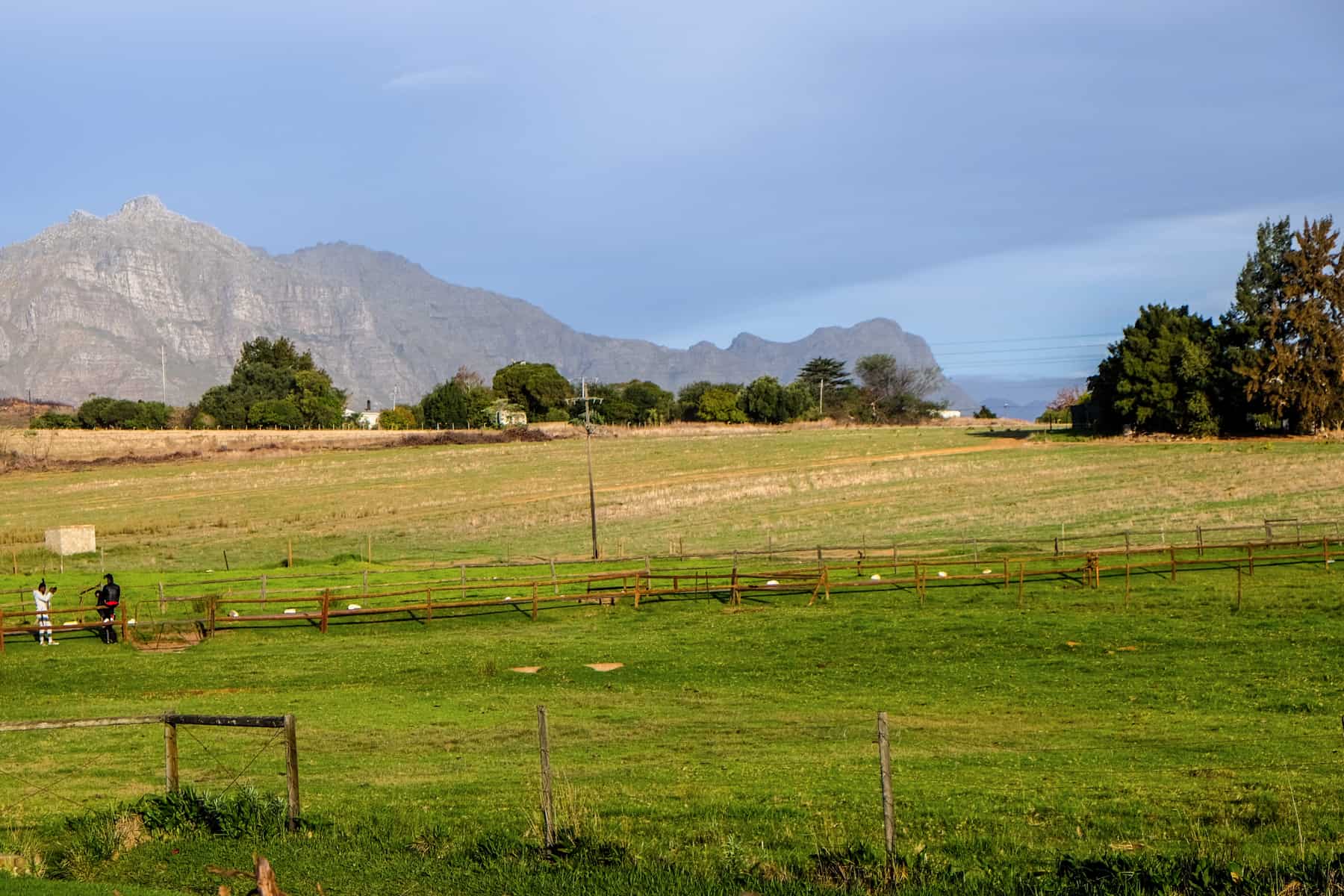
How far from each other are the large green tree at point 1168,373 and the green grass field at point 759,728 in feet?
99.4

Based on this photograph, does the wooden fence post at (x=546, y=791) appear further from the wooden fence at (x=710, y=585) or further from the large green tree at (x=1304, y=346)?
the large green tree at (x=1304, y=346)

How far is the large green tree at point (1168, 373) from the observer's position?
318 ft

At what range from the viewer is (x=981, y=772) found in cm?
1706

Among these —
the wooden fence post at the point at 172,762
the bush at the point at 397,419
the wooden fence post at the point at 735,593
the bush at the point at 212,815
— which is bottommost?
the wooden fence post at the point at 735,593

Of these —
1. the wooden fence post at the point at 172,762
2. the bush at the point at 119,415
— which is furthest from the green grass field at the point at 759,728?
the bush at the point at 119,415

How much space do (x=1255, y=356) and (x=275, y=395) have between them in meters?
134

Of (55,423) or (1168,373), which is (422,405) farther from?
(1168,373)

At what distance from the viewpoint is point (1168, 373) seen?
327ft

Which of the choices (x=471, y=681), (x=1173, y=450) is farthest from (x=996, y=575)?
(x=1173, y=450)

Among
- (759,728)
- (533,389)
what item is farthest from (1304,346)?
(533,389)

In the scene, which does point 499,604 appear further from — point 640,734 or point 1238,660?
point 1238,660

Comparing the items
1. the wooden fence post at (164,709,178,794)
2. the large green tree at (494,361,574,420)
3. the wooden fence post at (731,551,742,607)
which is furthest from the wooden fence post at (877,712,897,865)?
the large green tree at (494,361,574,420)

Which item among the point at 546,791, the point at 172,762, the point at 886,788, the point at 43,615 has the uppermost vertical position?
the point at 886,788

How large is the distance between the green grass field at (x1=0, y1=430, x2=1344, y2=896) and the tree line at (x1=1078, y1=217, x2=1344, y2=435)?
28194 millimetres
